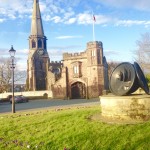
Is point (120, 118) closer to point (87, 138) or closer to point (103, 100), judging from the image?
point (103, 100)

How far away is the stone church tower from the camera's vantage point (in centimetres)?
8025

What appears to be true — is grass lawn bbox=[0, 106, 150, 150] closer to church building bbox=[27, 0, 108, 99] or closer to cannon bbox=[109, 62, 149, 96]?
cannon bbox=[109, 62, 149, 96]

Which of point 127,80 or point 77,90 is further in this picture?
point 77,90

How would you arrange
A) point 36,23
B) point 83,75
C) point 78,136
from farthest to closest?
1. point 36,23
2. point 83,75
3. point 78,136

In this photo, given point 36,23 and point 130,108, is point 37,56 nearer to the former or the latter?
point 36,23

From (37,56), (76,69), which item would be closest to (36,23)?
(37,56)

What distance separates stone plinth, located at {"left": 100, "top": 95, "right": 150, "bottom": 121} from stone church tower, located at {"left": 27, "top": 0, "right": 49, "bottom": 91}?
69.6 meters

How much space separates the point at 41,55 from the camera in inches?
3246

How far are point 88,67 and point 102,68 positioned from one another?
329 centimetres

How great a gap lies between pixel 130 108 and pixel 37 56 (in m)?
73.1

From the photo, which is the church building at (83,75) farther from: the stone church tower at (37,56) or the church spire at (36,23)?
the church spire at (36,23)

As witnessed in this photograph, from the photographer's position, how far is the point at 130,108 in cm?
1019

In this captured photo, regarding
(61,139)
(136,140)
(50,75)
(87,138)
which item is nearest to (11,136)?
(61,139)

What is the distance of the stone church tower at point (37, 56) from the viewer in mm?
80250
